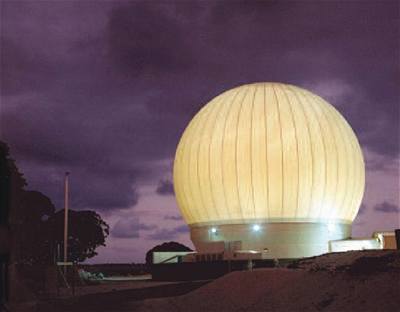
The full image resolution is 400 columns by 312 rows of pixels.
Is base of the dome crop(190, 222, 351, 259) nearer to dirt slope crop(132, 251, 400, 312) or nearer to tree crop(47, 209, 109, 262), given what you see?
dirt slope crop(132, 251, 400, 312)

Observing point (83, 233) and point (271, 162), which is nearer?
point (271, 162)

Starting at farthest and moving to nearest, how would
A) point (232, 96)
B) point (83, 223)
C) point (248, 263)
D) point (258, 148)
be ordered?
point (83, 223), point (232, 96), point (258, 148), point (248, 263)

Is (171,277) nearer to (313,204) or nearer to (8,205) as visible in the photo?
(313,204)

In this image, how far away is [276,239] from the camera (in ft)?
146

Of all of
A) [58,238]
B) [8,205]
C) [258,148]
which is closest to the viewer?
[8,205]

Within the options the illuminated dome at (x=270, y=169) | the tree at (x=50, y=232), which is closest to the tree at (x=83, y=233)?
the tree at (x=50, y=232)

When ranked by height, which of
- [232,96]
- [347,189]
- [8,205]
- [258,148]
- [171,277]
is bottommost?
[171,277]

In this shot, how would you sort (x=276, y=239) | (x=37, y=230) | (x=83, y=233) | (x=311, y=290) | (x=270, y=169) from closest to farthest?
(x=311, y=290), (x=270, y=169), (x=276, y=239), (x=37, y=230), (x=83, y=233)

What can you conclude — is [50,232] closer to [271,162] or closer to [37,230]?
[37,230]

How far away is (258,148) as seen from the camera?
145 feet

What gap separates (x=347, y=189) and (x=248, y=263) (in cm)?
1311

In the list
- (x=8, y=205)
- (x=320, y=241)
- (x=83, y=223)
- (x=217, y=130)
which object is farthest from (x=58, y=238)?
(x=8, y=205)

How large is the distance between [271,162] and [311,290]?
2065cm

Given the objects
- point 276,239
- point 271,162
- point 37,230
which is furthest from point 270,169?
point 37,230
